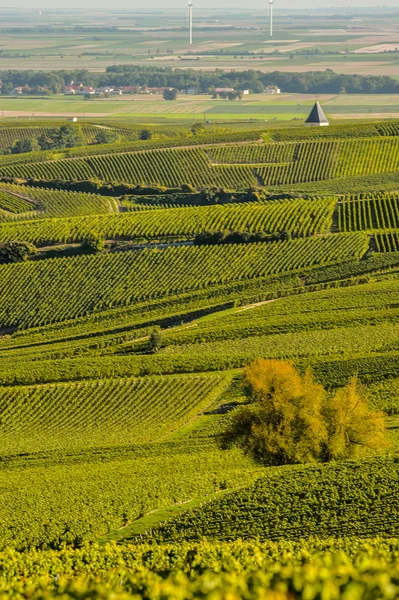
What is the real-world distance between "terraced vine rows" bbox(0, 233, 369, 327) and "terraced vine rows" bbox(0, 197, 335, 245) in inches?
236

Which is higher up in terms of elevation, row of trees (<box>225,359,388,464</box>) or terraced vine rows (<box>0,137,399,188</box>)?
terraced vine rows (<box>0,137,399,188</box>)

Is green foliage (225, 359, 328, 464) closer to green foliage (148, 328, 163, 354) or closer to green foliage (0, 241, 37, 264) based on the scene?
green foliage (148, 328, 163, 354)

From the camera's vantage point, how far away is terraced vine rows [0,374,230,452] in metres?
60.2

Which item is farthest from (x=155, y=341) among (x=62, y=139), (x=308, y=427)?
(x=62, y=139)

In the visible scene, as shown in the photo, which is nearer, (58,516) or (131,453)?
(58,516)

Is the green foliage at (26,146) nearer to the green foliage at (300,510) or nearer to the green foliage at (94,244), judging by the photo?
the green foliage at (94,244)

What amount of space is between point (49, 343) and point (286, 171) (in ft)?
228

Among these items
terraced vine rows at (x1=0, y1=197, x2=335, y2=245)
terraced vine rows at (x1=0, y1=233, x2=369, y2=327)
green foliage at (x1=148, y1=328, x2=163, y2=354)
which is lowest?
green foliage at (x1=148, y1=328, x2=163, y2=354)

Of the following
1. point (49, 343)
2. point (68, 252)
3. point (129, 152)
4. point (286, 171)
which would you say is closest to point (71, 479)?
point (49, 343)

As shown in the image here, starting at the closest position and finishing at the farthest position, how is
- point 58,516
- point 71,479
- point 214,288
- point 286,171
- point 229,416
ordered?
point 58,516 → point 71,479 → point 229,416 → point 214,288 → point 286,171

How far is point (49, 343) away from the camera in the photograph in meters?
81.8

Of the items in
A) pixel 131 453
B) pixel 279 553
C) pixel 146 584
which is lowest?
pixel 131 453

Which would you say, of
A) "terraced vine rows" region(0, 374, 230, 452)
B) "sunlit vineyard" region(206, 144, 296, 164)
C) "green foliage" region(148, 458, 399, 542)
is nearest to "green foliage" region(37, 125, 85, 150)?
"sunlit vineyard" region(206, 144, 296, 164)

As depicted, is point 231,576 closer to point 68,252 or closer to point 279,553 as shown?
point 279,553
